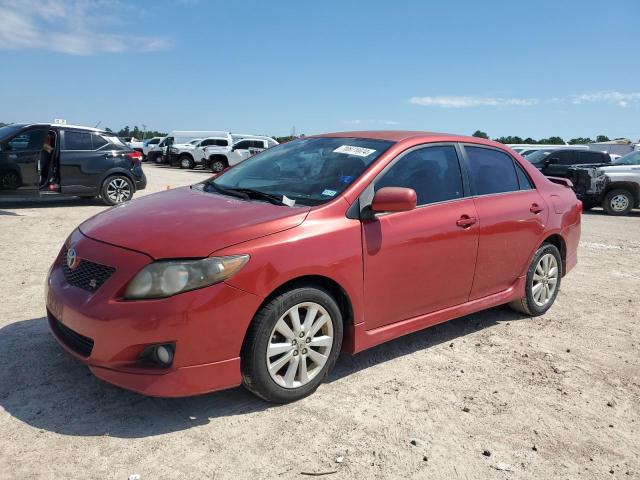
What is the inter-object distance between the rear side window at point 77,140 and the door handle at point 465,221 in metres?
8.62

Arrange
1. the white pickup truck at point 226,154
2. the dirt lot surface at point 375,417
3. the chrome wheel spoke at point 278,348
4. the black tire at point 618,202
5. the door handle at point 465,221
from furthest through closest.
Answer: the white pickup truck at point 226,154 → the black tire at point 618,202 → the door handle at point 465,221 → the chrome wheel spoke at point 278,348 → the dirt lot surface at point 375,417

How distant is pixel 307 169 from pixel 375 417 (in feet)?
5.95

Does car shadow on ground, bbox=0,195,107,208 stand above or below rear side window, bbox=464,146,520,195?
below

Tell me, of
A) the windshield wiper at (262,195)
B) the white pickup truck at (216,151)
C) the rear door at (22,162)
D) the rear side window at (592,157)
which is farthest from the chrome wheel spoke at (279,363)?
the white pickup truck at (216,151)

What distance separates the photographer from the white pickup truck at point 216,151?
26.4 m

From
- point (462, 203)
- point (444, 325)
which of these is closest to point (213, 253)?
point (462, 203)

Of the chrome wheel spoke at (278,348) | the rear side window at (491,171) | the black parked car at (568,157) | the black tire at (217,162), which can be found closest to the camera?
the chrome wheel spoke at (278,348)

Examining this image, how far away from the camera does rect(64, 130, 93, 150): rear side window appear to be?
9977 mm

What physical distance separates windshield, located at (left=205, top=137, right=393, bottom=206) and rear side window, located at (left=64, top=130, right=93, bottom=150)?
22.8 ft

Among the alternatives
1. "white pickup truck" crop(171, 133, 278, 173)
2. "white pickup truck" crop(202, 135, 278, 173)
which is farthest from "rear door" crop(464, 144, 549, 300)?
"white pickup truck" crop(202, 135, 278, 173)

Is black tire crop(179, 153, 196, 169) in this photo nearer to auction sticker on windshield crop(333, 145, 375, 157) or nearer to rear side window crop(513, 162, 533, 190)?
rear side window crop(513, 162, 533, 190)

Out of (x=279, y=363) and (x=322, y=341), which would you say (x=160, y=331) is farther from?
(x=322, y=341)

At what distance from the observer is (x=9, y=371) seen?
131 inches

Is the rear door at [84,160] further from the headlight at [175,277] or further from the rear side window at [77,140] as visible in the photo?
the headlight at [175,277]
